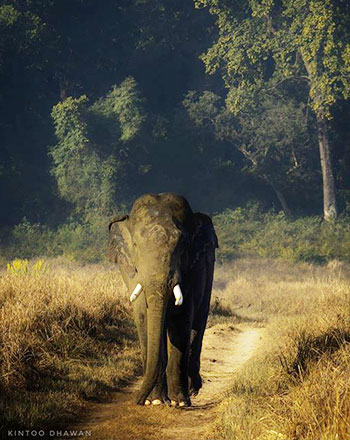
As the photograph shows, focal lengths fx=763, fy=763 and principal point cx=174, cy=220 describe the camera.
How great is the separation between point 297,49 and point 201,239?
35.7 m

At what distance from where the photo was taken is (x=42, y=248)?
41.0 metres

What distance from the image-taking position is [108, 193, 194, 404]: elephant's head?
8148 mm

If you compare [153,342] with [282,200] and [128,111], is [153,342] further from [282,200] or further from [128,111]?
[282,200]

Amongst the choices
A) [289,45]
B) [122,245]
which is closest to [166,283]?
[122,245]

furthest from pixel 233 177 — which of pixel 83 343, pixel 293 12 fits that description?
pixel 83 343

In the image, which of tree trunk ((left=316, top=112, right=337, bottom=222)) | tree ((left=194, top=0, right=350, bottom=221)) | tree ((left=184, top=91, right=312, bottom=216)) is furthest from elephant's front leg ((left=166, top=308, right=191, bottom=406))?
tree ((left=184, top=91, right=312, bottom=216))

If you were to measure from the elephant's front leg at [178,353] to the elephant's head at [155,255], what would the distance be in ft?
1.29

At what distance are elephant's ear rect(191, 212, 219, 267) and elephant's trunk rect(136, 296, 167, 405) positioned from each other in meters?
1.01

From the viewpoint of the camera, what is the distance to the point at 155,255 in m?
8.30

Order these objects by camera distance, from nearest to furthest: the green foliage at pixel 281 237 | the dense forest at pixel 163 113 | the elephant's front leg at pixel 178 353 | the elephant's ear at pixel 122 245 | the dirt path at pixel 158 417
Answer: the dirt path at pixel 158 417 < the elephant's front leg at pixel 178 353 < the elephant's ear at pixel 122 245 < the green foliage at pixel 281 237 < the dense forest at pixel 163 113

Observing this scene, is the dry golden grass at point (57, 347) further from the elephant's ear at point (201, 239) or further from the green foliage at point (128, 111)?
the green foliage at point (128, 111)

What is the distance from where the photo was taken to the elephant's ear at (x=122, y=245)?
8.88m

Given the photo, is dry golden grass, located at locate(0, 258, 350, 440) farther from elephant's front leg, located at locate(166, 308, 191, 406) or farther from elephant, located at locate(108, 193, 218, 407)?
elephant, located at locate(108, 193, 218, 407)

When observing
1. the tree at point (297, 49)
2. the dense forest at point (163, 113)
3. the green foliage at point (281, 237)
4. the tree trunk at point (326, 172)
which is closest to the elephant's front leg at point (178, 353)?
the green foliage at point (281, 237)
